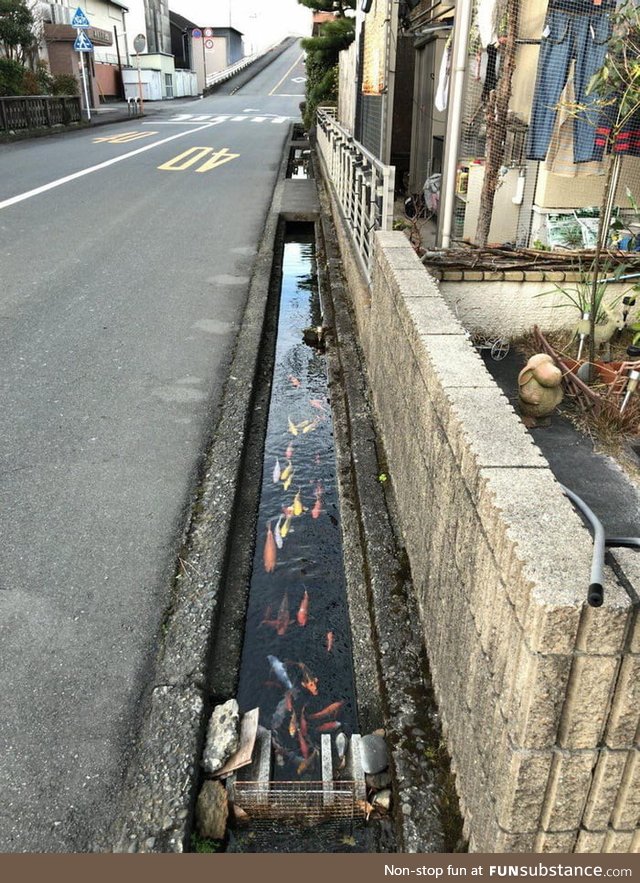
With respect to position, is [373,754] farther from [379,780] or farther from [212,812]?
[212,812]

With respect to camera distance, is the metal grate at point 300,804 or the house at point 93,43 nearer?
the metal grate at point 300,804

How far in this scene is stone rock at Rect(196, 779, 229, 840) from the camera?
A: 269cm

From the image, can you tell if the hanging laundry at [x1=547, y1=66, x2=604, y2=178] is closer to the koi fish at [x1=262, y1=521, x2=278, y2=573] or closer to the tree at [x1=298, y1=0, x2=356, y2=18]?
the koi fish at [x1=262, y1=521, x2=278, y2=573]

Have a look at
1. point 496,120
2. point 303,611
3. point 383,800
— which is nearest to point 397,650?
point 383,800

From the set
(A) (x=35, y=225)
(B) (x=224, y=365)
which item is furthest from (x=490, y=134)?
(A) (x=35, y=225)

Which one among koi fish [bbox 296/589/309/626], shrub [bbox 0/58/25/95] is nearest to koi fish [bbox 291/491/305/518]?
koi fish [bbox 296/589/309/626]

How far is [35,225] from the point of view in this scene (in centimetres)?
1142

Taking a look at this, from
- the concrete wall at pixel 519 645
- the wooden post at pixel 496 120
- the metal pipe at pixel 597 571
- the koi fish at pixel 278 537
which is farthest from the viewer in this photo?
the wooden post at pixel 496 120

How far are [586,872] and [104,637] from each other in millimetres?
2151

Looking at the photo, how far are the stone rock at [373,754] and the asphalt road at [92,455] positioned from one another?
36.8 inches

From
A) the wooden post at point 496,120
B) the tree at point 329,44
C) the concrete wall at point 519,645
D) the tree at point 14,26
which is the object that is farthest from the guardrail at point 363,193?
→ the tree at point 14,26

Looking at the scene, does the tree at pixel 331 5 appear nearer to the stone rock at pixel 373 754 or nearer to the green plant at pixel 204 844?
the stone rock at pixel 373 754

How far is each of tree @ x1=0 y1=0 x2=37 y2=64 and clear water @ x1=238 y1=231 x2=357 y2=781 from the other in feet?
96.0

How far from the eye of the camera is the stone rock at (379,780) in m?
2.91
